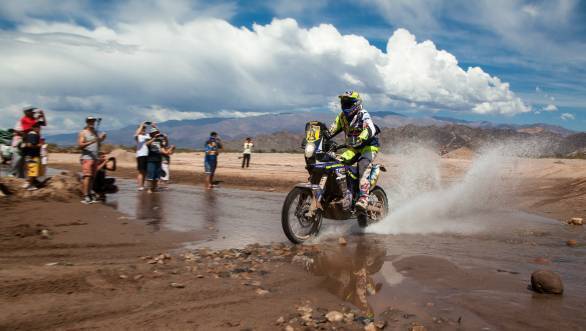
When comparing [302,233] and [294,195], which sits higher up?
[294,195]

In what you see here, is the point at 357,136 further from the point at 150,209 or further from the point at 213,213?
the point at 150,209

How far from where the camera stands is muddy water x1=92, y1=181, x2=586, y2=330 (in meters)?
4.33

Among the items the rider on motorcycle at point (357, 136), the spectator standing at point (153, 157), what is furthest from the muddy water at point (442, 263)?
the spectator standing at point (153, 157)

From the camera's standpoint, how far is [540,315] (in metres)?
4.25

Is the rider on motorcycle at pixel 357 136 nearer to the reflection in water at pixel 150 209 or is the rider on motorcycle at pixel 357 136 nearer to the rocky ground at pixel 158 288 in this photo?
the rocky ground at pixel 158 288

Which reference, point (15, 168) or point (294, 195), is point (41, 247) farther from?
point (15, 168)

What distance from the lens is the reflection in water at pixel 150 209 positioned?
30.5 ft

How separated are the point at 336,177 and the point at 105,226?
4.45 metres

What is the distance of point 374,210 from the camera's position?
9266mm

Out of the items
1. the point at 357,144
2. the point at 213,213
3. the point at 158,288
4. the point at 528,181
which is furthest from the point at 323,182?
the point at 528,181

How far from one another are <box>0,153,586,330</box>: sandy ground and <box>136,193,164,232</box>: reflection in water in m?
1.05

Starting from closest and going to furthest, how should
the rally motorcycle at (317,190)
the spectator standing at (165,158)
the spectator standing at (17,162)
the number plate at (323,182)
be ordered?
the rally motorcycle at (317,190) → the number plate at (323,182) → the spectator standing at (17,162) → the spectator standing at (165,158)

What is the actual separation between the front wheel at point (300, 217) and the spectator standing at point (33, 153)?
766 centimetres

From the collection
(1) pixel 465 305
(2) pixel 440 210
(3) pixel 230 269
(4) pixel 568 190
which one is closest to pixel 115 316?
(3) pixel 230 269
